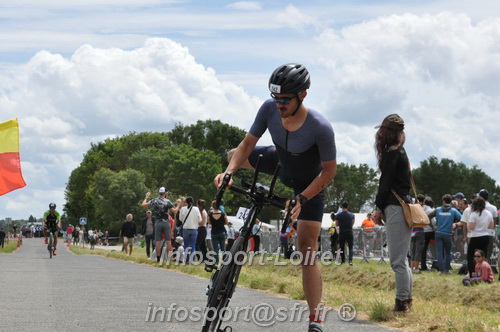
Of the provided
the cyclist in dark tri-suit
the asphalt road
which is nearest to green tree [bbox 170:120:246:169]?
the asphalt road

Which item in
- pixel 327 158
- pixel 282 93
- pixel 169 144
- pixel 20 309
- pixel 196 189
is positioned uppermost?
pixel 169 144

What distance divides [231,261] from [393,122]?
367cm

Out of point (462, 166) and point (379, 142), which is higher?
point (462, 166)

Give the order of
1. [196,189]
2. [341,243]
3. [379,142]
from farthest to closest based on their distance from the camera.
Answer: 1. [196,189]
2. [341,243]
3. [379,142]

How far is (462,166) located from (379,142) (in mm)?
126344

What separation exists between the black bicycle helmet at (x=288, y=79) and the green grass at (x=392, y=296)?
272 centimetres

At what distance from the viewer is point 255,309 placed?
9688 millimetres

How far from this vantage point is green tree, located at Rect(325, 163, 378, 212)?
146250 millimetres

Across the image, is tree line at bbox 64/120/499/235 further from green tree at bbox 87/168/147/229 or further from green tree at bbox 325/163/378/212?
green tree at bbox 325/163/378/212

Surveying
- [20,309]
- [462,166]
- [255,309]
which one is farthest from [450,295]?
[462,166]

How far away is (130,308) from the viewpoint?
9.81m

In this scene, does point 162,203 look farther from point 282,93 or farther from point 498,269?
point 282,93

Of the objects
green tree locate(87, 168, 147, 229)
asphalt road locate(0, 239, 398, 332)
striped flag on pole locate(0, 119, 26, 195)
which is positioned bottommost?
asphalt road locate(0, 239, 398, 332)

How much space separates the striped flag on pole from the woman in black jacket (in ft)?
59.0
